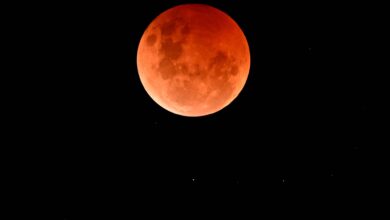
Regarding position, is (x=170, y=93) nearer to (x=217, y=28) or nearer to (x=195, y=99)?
(x=195, y=99)

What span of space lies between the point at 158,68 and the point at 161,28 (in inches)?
31.0

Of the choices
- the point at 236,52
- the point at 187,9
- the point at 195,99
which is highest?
the point at 187,9

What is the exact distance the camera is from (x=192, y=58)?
26.3 feet

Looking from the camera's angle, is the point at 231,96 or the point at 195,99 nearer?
the point at 195,99

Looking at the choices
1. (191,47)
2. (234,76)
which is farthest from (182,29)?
(234,76)

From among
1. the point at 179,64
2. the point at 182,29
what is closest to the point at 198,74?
the point at 179,64

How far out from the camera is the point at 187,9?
838 centimetres

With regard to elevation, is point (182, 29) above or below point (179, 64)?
above

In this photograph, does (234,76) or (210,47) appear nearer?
(210,47)

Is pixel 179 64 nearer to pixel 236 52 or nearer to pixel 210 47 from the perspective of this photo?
pixel 210 47

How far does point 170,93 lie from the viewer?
27.6 ft

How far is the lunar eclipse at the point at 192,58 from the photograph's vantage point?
803 centimetres

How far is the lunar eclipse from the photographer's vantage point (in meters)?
8.03

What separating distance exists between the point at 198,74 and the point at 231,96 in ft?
3.97
